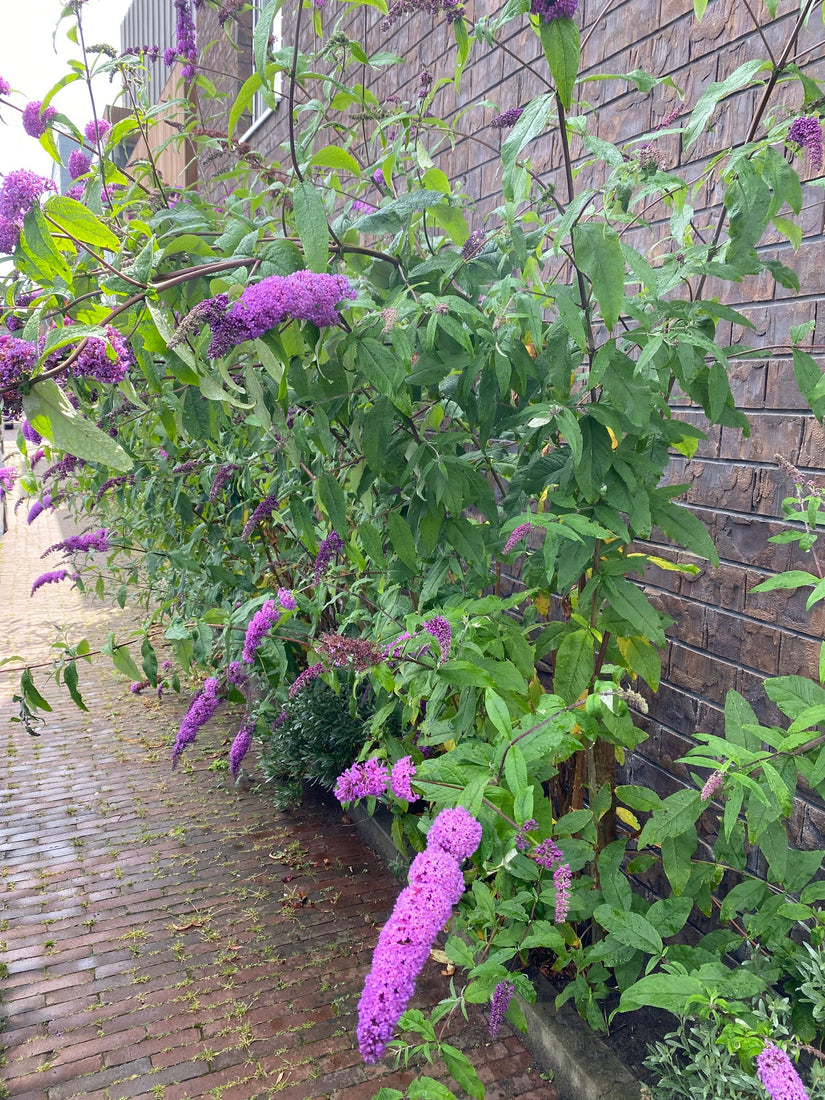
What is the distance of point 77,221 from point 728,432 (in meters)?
1.50

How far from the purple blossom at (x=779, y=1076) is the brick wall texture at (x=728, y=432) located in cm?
70

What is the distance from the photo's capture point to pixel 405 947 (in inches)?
38.7

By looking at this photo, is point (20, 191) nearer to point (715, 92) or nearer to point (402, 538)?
point (402, 538)

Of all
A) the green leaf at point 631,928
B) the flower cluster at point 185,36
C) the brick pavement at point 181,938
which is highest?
the flower cluster at point 185,36

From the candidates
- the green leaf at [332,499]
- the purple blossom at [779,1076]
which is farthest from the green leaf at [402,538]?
the purple blossom at [779,1076]

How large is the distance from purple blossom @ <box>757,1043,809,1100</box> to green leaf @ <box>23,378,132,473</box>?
121cm

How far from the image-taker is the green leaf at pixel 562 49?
3.76 feet

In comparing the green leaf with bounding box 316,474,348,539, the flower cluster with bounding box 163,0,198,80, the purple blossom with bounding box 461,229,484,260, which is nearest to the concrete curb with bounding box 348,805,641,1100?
the green leaf with bounding box 316,474,348,539

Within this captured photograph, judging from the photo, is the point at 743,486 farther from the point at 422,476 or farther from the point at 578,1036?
the point at 578,1036

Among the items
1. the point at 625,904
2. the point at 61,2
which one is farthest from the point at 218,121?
the point at 625,904

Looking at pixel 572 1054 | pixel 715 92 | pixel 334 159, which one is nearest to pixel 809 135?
pixel 715 92

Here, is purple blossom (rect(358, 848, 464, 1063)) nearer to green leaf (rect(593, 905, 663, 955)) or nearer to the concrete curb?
green leaf (rect(593, 905, 663, 955))

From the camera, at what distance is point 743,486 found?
1914mm

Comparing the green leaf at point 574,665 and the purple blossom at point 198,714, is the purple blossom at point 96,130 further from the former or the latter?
the green leaf at point 574,665
